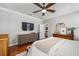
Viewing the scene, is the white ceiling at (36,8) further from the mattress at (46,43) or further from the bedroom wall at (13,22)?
the mattress at (46,43)

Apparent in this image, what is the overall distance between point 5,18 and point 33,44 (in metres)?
0.64

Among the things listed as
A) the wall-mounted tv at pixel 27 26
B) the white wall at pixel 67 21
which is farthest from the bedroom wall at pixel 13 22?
the white wall at pixel 67 21

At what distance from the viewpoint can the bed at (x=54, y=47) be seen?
1.20m

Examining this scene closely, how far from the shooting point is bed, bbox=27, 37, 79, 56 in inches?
47.3

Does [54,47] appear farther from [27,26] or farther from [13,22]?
[13,22]

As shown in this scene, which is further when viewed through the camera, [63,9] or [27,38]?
[27,38]


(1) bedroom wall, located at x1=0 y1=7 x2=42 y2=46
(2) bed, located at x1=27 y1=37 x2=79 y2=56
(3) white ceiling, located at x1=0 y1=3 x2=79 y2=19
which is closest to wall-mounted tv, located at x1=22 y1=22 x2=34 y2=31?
(1) bedroom wall, located at x1=0 y1=7 x2=42 y2=46

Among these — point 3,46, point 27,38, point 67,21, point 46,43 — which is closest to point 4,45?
point 3,46

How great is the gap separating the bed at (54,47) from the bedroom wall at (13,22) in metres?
0.30

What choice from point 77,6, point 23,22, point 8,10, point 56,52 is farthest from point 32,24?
point 77,6

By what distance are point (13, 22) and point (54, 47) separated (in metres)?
0.78

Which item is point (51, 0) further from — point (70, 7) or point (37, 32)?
point (37, 32)

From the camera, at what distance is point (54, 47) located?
129cm

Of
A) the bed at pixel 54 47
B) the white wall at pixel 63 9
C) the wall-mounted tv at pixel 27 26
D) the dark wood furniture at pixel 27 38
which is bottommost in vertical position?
the bed at pixel 54 47
